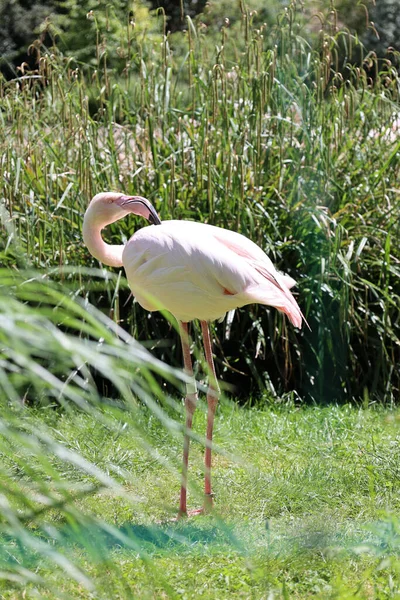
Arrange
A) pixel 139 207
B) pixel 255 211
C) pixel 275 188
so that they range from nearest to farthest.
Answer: pixel 139 207 < pixel 255 211 < pixel 275 188

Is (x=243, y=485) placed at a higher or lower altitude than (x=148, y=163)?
lower

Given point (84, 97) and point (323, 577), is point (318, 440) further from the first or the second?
point (84, 97)

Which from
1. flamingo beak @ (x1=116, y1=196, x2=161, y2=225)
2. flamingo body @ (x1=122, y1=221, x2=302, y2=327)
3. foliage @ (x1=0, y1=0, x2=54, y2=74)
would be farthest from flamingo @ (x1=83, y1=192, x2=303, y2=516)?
foliage @ (x1=0, y1=0, x2=54, y2=74)

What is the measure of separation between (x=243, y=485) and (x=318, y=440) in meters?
0.64

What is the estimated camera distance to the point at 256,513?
3.41 m

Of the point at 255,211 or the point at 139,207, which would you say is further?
the point at 255,211

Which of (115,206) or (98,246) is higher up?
(115,206)

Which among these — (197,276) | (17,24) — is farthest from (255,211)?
(17,24)

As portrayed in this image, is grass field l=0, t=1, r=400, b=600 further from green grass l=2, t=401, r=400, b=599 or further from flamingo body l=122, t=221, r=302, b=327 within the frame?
flamingo body l=122, t=221, r=302, b=327

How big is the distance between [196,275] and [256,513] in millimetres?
1019

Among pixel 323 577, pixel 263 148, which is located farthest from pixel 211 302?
pixel 263 148

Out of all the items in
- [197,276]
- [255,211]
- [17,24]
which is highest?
[17,24]

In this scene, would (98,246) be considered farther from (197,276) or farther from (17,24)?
(17,24)

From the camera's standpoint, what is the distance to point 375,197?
17.1ft
